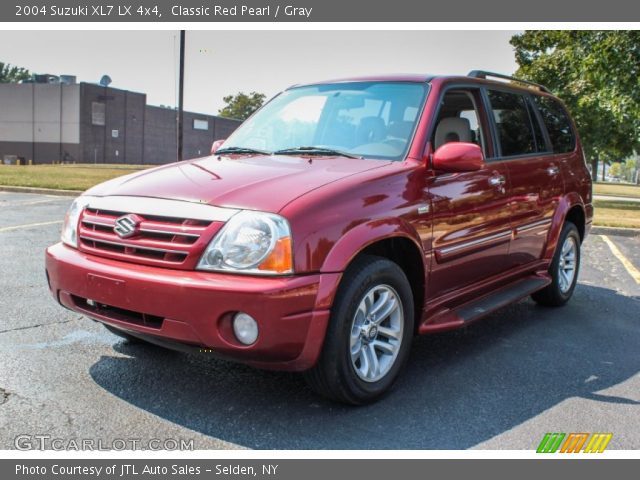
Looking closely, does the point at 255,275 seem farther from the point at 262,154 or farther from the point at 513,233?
the point at 513,233

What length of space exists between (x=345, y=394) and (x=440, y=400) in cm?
61

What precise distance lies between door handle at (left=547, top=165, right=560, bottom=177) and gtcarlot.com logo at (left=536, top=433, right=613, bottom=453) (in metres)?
2.74

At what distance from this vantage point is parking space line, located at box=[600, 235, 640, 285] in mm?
7914

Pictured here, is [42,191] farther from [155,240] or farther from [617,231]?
[155,240]

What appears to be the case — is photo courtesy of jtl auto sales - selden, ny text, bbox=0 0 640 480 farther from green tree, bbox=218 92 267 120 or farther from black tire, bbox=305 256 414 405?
green tree, bbox=218 92 267 120

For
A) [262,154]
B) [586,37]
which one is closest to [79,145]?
[586,37]

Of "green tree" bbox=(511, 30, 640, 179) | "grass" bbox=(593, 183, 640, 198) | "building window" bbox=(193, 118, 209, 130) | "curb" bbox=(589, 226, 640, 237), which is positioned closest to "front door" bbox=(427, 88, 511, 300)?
"curb" bbox=(589, 226, 640, 237)

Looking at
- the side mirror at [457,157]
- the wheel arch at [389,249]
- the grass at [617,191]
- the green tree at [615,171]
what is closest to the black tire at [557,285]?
the side mirror at [457,157]

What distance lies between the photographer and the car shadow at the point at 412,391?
3291 millimetres

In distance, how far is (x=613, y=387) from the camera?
4102 mm

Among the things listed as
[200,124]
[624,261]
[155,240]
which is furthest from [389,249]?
[200,124]

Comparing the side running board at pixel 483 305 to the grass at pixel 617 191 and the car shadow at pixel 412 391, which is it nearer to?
the car shadow at pixel 412 391
